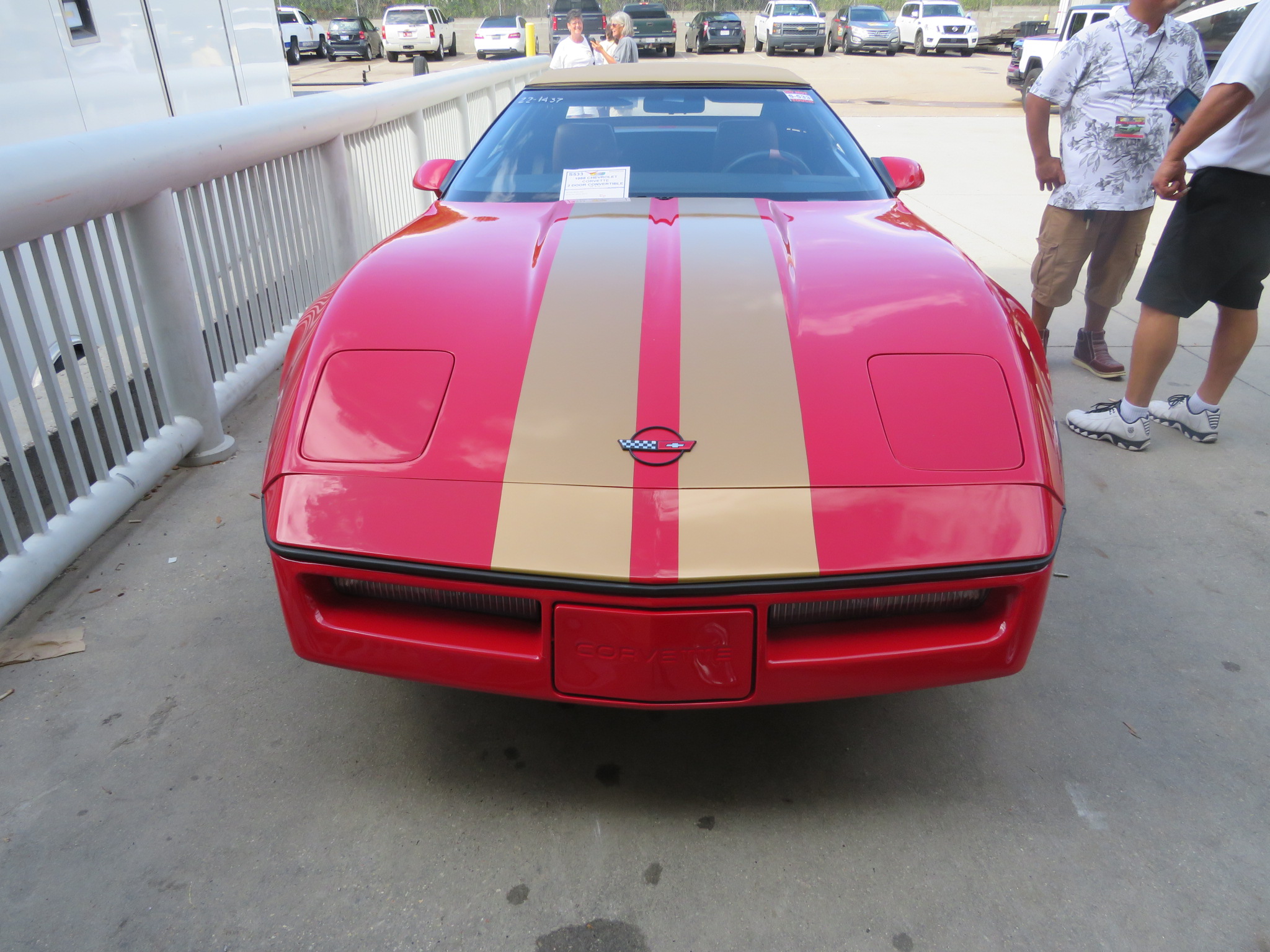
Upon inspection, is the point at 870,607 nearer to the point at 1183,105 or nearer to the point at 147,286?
the point at 147,286

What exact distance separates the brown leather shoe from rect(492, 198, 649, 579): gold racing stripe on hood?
115 inches

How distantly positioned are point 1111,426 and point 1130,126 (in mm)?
1231

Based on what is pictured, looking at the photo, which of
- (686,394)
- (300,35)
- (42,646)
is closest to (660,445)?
(686,394)

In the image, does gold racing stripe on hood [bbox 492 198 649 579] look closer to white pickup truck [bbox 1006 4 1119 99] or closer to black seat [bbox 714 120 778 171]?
black seat [bbox 714 120 778 171]

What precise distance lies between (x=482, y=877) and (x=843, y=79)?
22165mm

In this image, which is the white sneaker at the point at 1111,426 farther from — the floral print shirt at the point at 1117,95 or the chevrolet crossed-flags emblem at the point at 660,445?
the chevrolet crossed-flags emblem at the point at 660,445

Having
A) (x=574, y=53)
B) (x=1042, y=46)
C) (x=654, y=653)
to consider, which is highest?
(x=574, y=53)

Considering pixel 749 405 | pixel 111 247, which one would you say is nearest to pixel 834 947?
pixel 749 405

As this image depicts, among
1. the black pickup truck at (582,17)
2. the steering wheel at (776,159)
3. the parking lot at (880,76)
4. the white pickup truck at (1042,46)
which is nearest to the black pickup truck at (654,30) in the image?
the parking lot at (880,76)

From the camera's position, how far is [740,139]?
2.84m

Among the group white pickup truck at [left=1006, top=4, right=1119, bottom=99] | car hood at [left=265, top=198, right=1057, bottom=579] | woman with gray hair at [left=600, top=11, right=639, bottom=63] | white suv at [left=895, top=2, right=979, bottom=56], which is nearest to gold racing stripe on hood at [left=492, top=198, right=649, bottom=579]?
car hood at [left=265, top=198, right=1057, bottom=579]

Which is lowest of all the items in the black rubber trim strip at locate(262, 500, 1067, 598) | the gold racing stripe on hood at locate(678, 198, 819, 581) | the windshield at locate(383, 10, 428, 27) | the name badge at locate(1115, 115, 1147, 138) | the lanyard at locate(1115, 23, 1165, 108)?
the black rubber trim strip at locate(262, 500, 1067, 598)

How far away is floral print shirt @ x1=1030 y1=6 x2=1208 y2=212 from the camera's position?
339 centimetres

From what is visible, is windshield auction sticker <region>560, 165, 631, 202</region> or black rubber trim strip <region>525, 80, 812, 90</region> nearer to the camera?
windshield auction sticker <region>560, 165, 631, 202</region>
